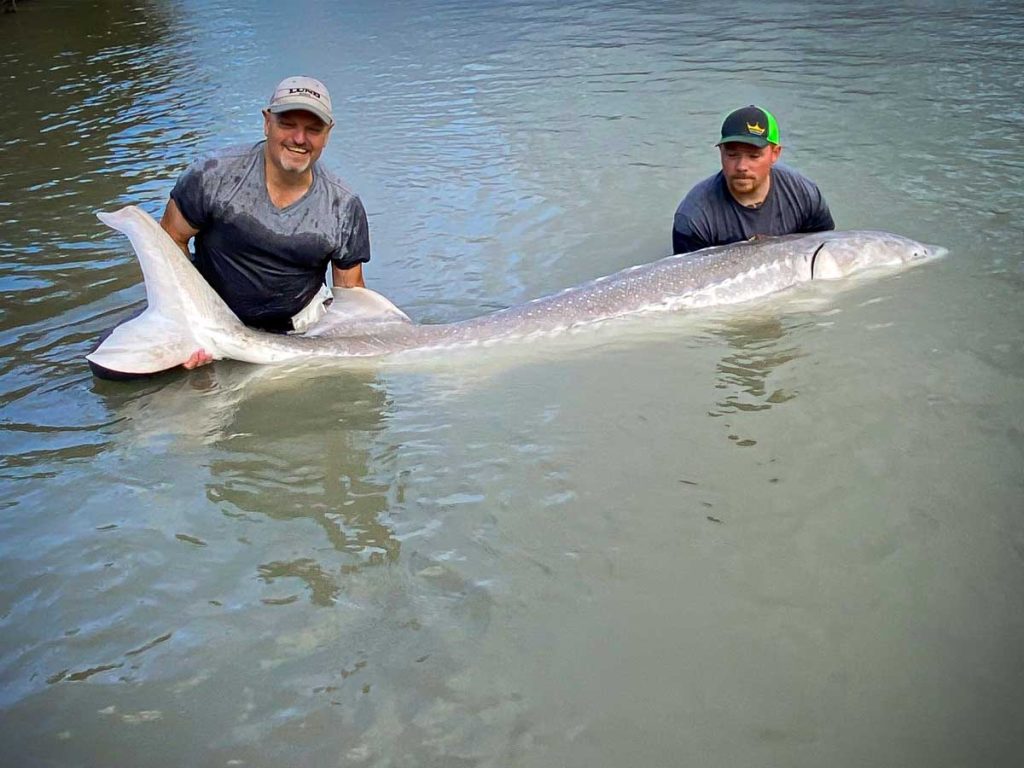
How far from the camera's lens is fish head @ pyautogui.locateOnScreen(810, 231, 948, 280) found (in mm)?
5223

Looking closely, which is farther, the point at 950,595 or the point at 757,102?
the point at 757,102

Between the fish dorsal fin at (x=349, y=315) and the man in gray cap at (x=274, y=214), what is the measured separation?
0.13m

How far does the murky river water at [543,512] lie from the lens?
238 cm

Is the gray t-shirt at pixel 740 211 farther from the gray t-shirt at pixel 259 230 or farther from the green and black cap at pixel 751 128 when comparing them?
the gray t-shirt at pixel 259 230

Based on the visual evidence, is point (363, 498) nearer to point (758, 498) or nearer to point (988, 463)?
point (758, 498)

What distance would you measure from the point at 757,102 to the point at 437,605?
7.67 meters

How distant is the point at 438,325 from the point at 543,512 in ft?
5.80

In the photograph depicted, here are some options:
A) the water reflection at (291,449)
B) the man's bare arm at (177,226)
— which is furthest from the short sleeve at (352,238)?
the man's bare arm at (177,226)

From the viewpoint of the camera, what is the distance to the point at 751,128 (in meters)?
4.68

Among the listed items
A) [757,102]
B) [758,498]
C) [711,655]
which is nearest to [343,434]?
[758,498]

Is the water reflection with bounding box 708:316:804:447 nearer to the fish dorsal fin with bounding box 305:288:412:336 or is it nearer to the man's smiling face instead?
the fish dorsal fin with bounding box 305:288:412:336

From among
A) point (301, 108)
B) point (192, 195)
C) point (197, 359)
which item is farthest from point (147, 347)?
point (301, 108)

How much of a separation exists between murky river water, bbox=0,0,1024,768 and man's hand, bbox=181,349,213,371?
0.29 feet

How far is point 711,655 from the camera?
2531 millimetres
